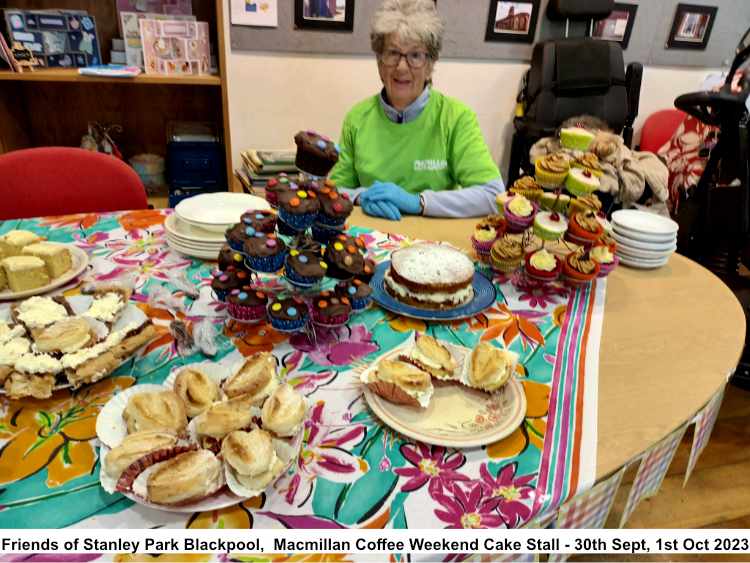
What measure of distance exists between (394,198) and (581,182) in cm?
59

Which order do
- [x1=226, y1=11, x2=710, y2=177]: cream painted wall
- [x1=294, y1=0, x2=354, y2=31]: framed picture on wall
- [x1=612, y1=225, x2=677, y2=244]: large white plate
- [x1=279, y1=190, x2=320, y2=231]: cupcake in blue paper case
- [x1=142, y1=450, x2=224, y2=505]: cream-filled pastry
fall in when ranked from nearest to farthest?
[x1=142, y1=450, x2=224, y2=505]: cream-filled pastry < [x1=279, y1=190, x2=320, y2=231]: cupcake in blue paper case < [x1=612, y1=225, x2=677, y2=244]: large white plate < [x1=294, y1=0, x2=354, y2=31]: framed picture on wall < [x1=226, y1=11, x2=710, y2=177]: cream painted wall

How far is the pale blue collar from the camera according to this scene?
186cm

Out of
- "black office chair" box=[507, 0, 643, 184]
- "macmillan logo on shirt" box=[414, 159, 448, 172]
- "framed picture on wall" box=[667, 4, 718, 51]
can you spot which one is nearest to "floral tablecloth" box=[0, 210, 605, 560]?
"macmillan logo on shirt" box=[414, 159, 448, 172]

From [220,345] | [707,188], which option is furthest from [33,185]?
[707,188]

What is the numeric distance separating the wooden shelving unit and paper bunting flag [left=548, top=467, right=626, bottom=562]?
213 cm

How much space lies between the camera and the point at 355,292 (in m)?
0.91

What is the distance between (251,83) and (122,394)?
2.24 m

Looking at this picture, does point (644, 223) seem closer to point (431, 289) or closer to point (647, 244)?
point (647, 244)

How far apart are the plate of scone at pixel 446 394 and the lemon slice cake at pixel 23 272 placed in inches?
27.0

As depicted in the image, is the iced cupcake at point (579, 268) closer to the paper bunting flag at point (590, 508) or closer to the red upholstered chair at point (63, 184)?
the paper bunting flag at point (590, 508)

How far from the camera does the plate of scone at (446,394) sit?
73cm

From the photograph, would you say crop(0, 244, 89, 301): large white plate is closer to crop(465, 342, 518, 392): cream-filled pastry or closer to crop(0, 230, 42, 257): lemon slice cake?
crop(0, 230, 42, 257): lemon slice cake

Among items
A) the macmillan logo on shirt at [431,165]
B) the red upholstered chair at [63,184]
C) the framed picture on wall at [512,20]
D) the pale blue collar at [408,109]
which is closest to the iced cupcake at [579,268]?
the macmillan logo on shirt at [431,165]

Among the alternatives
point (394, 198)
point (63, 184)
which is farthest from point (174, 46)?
point (394, 198)
